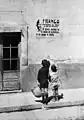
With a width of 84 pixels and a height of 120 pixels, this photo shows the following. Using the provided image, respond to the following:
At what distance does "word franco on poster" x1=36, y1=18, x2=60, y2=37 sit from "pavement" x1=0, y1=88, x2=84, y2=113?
199 cm

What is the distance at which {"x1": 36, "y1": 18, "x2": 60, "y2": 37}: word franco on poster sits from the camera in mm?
9641

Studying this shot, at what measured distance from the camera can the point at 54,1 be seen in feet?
32.0

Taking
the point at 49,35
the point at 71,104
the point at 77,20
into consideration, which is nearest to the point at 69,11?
the point at 77,20

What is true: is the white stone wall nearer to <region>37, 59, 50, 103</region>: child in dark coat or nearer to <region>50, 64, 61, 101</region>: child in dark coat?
<region>37, 59, 50, 103</region>: child in dark coat

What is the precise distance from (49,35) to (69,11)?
111 cm

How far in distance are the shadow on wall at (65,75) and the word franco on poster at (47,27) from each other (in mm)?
1106

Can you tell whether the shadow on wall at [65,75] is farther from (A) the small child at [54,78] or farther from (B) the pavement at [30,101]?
(A) the small child at [54,78]

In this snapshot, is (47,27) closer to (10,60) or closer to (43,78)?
(10,60)

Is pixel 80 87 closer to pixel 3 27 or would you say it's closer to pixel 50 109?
pixel 50 109

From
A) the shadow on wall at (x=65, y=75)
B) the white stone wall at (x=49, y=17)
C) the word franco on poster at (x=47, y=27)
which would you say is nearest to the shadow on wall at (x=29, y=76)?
the shadow on wall at (x=65, y=75)

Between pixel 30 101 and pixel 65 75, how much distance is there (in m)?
1.82

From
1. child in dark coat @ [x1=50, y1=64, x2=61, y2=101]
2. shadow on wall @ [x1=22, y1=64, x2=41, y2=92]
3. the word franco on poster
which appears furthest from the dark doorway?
child in dark coat @ [x1=50, y1=64, x2=61, y2=101]

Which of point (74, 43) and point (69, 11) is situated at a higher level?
point (69, 11)

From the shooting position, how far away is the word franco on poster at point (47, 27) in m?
9.64
